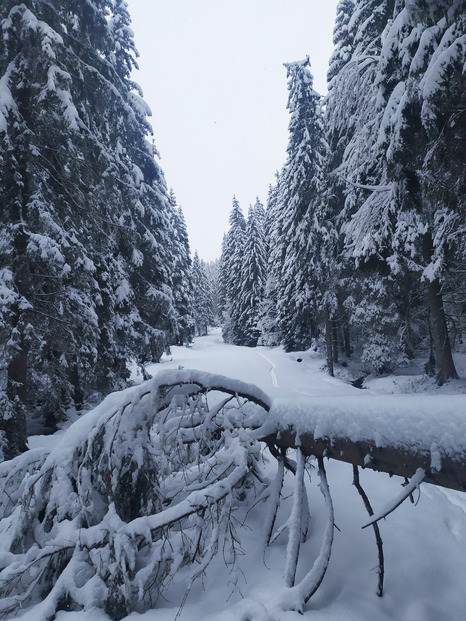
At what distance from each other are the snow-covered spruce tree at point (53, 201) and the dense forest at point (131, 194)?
36 millimetres

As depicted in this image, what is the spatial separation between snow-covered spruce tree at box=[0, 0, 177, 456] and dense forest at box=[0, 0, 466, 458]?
36 millimetres

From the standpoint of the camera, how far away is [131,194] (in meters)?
10.9

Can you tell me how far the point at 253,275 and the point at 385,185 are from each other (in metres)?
29.2

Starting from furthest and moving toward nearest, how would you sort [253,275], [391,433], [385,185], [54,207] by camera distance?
[253,275] < [385,185] < [54,207] < [391,433]

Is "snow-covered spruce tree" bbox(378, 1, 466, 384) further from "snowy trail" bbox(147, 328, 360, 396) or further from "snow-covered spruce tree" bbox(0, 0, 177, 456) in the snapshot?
"snow-covered spruce tree" bbox(0, 0, 177, 456)


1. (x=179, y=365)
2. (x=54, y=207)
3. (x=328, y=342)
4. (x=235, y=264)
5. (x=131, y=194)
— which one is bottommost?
(x=328, y=342)

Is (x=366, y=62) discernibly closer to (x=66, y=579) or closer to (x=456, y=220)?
(x=456, y=220)

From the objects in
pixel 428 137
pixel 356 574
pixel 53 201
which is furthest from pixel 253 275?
pixel 356 574

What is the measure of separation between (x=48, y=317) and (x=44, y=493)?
491 cm

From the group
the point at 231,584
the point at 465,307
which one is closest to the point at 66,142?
the point at 231,584

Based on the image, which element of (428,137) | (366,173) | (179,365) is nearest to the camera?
(179,365)

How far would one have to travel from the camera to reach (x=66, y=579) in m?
2.33

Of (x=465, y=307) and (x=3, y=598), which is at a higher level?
(x=465, y=307)

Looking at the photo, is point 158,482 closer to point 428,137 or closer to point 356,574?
point 356,574
